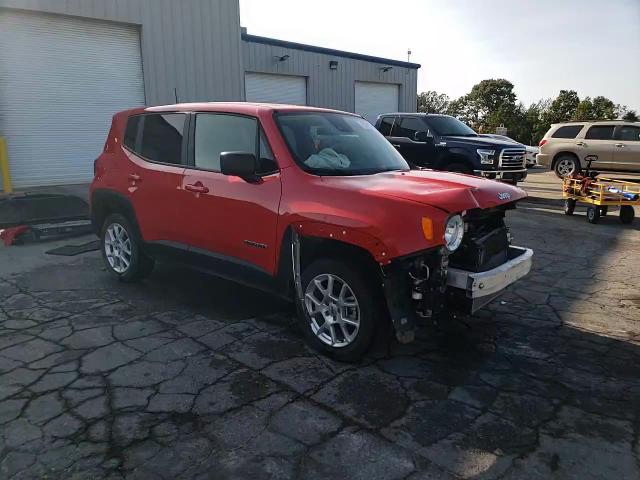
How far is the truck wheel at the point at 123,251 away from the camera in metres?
5.43

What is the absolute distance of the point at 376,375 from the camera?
355 centimetres

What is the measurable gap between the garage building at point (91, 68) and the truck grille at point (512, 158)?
27.5 ft

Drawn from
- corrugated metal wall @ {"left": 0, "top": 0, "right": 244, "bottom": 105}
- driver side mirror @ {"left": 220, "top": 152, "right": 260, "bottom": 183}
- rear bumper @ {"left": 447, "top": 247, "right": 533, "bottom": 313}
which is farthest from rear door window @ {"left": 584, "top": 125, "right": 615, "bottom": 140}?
driver side mirror @ {"left": 220, "top": 152, "right": 260, "bottom": 183}

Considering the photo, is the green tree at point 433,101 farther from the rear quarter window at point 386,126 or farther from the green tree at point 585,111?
the rear quarter window at point 386,126

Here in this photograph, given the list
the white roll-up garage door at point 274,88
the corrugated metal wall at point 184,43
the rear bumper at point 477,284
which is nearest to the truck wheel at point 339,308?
the rear bumper at point 477,284

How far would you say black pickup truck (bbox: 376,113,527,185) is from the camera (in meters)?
11.1

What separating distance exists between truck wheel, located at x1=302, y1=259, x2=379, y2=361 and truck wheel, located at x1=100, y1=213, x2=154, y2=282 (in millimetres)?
2379

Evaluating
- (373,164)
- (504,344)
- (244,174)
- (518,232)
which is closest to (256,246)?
(244,174)

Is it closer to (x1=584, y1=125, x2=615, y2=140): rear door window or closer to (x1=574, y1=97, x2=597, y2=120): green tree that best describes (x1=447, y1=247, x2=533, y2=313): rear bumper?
(x1=584, y1=125, x2=615, y2=140): rear door window

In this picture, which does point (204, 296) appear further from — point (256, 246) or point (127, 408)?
point (127, 408)

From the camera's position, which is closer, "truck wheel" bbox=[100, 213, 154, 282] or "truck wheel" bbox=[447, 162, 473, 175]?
"truck wheel" bbox=[100, 213, 154, 282]

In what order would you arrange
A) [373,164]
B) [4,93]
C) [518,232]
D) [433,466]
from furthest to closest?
[4,93] < [518,232] < [373,164] < [433,466]

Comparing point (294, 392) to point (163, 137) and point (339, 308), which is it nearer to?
point (339, 308)

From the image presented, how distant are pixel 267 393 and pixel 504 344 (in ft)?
6.42
